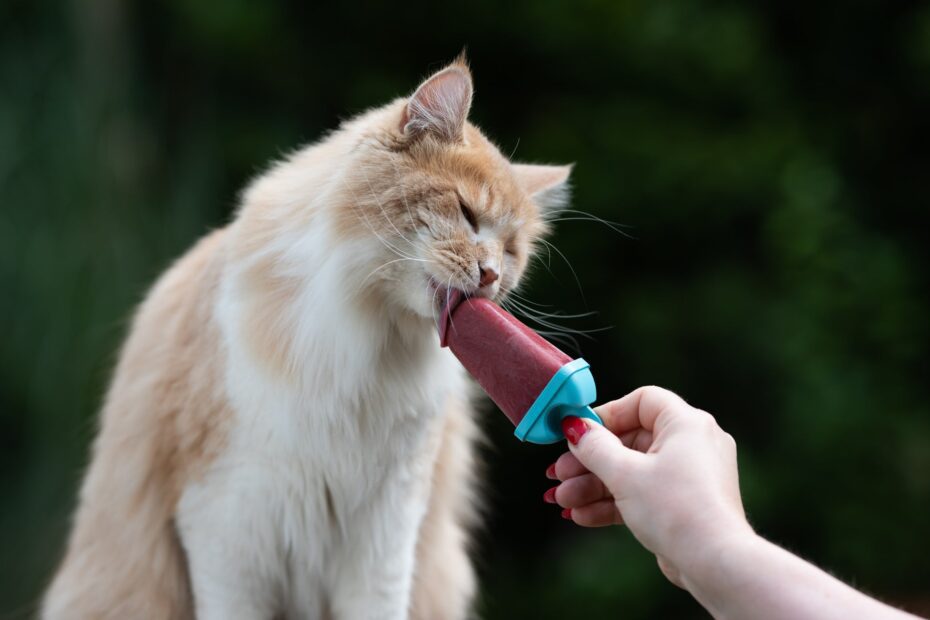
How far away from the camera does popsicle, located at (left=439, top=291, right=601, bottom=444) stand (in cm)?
116

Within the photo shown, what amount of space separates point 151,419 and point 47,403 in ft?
4.63

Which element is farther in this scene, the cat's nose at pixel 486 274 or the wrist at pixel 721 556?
the cat's nose at pixel 486 274

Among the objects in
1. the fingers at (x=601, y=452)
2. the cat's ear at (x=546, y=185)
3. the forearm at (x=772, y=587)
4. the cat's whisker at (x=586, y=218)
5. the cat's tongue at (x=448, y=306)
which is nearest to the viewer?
the forearm at (x=772, y=587)

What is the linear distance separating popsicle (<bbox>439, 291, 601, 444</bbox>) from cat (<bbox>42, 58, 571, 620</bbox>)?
77 mm

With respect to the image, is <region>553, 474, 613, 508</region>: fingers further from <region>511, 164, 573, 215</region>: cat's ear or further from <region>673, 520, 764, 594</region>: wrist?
<region>511, 164, 573, 215</region>: cat's ear

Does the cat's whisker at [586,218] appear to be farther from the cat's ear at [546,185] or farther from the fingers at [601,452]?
the fingers at [601,452]

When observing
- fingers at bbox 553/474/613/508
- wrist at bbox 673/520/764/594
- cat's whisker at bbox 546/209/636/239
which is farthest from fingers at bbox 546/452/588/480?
cat's whisker at bbox 546/209/636/239

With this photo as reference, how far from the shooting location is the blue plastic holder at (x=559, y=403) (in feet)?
3.77

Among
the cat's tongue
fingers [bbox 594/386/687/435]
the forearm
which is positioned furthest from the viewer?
the cat's tongue

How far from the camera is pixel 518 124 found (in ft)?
12.6

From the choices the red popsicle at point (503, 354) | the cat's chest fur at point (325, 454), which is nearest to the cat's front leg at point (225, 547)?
the cat's chest fur at point (325, 454)

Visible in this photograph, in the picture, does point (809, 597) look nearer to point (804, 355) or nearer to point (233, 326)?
point (233, 326)

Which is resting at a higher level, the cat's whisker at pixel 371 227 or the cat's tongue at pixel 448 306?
the cat's whisker at pixel 371 227

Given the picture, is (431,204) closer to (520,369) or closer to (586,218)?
(520,369)
